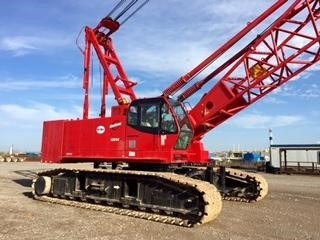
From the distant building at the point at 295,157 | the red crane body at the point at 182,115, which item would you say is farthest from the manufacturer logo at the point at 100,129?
the distant building at the point at 295,157

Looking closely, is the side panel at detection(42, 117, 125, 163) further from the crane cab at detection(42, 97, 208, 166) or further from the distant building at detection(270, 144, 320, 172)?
the distant building at detection(270, 144, 320, 172)

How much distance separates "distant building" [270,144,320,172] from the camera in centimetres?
4250

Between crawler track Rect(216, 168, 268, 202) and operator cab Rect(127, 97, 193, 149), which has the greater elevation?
operator cab Rect(127, 97, 193, 149)

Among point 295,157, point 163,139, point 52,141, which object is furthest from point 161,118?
point 295,157

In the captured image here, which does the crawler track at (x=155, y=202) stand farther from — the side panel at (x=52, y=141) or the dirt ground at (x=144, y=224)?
the side panel at (x=52, y=141)

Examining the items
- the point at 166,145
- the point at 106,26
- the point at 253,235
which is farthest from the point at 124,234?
the point at 106,26

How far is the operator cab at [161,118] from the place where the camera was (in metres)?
15.2

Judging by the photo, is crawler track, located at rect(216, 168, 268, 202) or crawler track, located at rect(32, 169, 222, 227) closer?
crawler track, located at rect(32, 169, 222, 227)

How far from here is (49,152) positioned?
18500mm

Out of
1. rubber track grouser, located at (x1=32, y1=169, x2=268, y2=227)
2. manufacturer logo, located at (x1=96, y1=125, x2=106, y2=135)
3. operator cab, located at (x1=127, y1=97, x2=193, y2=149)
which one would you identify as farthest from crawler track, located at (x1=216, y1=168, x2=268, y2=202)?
manufacturer logo, located at (x1=96, y1=125, x2=106, y2=135)

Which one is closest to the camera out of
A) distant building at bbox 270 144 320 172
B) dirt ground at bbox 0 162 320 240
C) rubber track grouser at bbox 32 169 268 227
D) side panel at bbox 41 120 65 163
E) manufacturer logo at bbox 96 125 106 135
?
dirt ground at bbox 0 162 320 240

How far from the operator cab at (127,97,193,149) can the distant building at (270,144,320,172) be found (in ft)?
92.6

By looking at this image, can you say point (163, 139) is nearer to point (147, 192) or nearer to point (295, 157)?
point (147, 192)

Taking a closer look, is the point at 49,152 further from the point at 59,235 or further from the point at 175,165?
the point at 59,235
